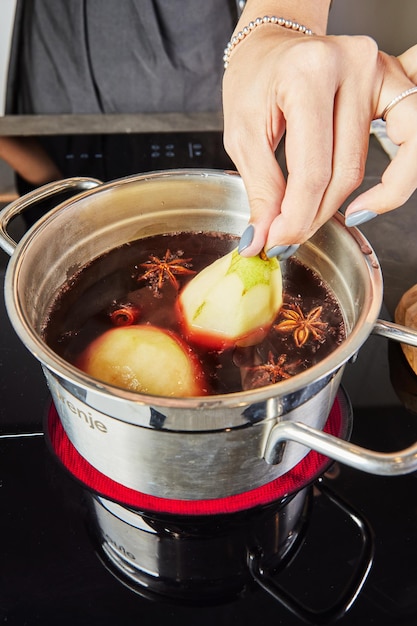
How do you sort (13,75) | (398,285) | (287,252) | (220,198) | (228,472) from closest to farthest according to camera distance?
(228,472) < (287,252) < (220,198) < (398,285) < (13,75)

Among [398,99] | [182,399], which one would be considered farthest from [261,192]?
[182,399]

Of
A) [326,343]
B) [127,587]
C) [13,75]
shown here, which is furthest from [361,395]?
[13,75]

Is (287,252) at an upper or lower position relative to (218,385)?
upper

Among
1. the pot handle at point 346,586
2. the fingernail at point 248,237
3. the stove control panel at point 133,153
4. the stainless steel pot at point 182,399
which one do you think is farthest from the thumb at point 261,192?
the stove control panel at point 133,153

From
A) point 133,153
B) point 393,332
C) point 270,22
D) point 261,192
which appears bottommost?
point 133,153

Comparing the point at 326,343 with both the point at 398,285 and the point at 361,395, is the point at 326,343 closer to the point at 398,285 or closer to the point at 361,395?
the point at 361,395

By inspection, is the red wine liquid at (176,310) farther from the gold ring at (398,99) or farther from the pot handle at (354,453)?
the gold ring at (398,99)

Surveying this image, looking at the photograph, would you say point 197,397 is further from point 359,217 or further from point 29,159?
point 29,159
